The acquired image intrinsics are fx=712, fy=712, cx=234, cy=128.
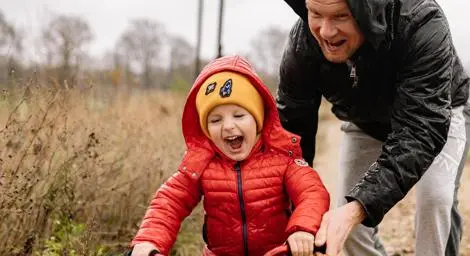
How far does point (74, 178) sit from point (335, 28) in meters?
2.39

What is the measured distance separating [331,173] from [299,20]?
7.21m

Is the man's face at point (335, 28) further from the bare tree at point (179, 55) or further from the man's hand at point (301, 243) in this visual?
the bare tree at point (179, 55)

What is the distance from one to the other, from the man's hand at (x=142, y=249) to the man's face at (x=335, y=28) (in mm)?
1068

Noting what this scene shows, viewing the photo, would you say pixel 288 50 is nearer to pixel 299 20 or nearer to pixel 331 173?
pixel 299 20

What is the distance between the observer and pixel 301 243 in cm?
278

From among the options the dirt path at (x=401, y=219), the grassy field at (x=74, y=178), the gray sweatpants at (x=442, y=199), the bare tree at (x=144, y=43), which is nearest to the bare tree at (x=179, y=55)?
the bare tree at (x=144, y=43)

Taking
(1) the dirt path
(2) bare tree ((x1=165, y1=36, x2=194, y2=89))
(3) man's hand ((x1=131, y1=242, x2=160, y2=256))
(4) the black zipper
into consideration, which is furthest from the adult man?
(2) bare tree ((x1=165, y1=36, x2=194, y2=89))

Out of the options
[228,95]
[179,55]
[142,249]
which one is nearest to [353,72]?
[228,95]

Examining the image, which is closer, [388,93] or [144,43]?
[388,93]

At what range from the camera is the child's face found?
10.1 feet

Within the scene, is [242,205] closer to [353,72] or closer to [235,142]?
[235,142]

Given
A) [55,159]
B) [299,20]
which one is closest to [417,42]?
[299,20]

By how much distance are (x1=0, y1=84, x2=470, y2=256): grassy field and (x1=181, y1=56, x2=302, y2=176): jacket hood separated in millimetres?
635

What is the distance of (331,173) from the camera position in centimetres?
1037
